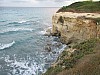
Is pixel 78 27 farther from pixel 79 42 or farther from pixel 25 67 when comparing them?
pixel 25 67

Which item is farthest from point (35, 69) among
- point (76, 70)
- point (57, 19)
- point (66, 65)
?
point (57, 19)

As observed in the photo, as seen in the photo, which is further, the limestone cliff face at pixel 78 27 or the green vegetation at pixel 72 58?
the limestone cliff face at pixel 78 27

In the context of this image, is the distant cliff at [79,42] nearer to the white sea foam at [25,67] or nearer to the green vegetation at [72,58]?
the green vegetation at [72,58]

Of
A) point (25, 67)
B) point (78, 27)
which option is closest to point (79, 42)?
point (25, 67)

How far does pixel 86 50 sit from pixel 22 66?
30.5ft

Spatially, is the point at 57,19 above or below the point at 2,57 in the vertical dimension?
above

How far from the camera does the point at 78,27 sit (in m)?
29.5

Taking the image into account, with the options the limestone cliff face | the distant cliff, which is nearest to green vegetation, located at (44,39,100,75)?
the distant cliff

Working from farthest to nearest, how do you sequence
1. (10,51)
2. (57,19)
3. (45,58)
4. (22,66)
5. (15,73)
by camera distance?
(57,19) → (10,51) → (45,58) → (22,66) → (15,73)

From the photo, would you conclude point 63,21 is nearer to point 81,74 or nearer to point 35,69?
point 35,69

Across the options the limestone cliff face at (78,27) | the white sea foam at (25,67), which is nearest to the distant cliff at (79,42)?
the limestone cliff face at (78,27)

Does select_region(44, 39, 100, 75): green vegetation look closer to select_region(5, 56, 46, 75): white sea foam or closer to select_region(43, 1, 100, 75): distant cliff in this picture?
select_region(43, 1, 100, 75): distant cliff

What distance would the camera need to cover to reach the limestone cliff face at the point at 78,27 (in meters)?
27.1

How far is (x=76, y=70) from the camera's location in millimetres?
10391
